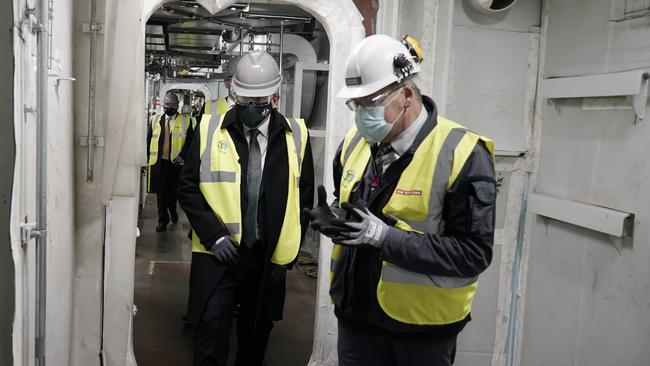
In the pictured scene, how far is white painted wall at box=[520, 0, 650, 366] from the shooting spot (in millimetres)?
2402

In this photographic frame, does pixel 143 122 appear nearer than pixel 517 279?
Yes

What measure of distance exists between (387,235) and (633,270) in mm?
1183

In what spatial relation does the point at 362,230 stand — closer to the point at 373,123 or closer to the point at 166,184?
the point at 373,123

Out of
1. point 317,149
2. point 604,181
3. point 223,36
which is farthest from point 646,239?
point 223,36

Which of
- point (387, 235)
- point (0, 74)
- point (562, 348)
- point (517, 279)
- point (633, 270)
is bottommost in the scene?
point (562, 348)

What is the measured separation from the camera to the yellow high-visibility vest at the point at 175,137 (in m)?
7.75

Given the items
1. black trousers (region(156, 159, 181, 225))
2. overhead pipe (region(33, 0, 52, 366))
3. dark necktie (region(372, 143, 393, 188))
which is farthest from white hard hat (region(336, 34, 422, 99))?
black trousers (region(156, 159, 181, 225))

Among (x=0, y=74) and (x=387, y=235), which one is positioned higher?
(x=0, y=74)

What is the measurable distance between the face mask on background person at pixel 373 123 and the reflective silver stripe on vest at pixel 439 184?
7.8 inches

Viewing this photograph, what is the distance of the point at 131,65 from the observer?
8.84 ft

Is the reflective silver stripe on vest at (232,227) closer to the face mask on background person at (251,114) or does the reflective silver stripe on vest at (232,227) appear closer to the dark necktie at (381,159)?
the face mask on background person at (251,114)

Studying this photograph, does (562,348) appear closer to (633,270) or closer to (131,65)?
(633,270)

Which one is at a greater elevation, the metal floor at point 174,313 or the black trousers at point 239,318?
the black trousers at point 239,318

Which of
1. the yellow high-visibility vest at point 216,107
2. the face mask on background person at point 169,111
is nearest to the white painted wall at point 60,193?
the yellow high-visibility vest at point 216,107
